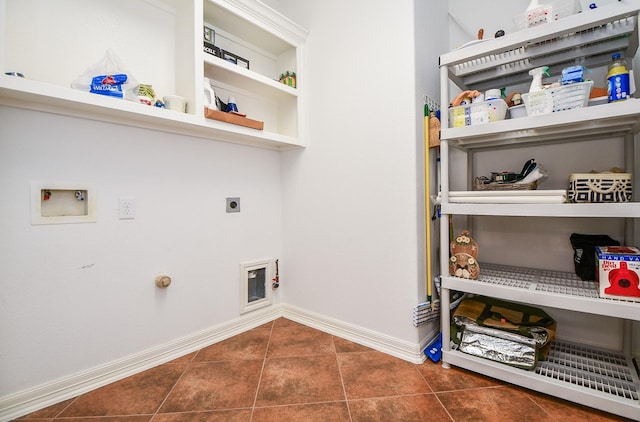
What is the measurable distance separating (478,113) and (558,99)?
0.31m

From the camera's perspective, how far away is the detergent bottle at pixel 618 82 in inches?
44.9

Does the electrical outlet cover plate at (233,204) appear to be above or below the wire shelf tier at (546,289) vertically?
above

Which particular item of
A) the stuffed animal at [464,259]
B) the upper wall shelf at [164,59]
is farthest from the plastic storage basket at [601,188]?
the upper wall shelf at [164,59]

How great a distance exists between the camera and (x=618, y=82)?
3.76 ft

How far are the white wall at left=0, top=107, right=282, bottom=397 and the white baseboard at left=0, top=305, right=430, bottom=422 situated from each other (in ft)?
0.13

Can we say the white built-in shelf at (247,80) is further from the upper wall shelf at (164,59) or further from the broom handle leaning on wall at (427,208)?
the broom handle leaning on wall at (427,208)

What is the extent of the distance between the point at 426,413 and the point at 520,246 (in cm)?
117

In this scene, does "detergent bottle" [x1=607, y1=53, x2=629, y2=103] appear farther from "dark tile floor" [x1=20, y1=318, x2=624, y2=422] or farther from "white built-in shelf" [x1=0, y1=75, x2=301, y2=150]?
"white built-in shelf" [x1=0, y1=75, x2=301, y2=150]

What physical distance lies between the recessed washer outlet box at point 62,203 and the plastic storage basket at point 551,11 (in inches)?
89.1

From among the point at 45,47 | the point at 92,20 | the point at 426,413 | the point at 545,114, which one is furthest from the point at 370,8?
the point at 426,413

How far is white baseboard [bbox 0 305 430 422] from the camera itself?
4.19ft

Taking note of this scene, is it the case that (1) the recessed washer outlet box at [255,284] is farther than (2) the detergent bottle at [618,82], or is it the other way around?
(1) the recessed washer outlet box at [255,284]

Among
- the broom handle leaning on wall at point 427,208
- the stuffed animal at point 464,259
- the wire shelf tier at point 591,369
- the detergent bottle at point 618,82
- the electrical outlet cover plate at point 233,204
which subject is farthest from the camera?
A: the electrical outlet cover plate at point 233,204

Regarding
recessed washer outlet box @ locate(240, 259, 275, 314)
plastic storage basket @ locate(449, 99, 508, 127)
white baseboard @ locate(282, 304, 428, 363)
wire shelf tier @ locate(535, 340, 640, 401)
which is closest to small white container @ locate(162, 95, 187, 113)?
recessed washer outlet box @ locate(240, 259, 275, 314)
